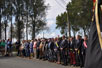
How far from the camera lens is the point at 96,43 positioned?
1.44 metres

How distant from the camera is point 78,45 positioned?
10711 millimetres

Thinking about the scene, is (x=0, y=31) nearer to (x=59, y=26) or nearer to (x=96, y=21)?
(x=59, y=26)

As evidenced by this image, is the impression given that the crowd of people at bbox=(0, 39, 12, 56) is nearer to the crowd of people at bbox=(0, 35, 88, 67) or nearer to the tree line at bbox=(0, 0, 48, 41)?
the crowd of people at bbox=(0, 35, 88, 67)

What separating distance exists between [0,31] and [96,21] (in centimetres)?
3659

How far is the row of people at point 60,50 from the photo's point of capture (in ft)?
Result: 35.1

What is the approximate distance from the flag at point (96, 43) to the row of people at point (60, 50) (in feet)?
29.1

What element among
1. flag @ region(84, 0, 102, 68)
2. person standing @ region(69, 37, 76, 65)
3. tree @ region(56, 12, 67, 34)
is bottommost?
person standing @ region(69, 37, 76, 65)

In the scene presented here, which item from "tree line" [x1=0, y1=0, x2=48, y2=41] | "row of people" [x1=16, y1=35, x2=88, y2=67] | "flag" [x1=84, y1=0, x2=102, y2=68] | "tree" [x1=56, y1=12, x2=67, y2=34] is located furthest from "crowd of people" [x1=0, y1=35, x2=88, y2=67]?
"tree" [x1=56, y1=12, x2=67, y2=34]

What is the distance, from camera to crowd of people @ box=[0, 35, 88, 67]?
422 inches

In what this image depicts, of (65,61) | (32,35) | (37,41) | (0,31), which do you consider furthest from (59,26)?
(65,61)

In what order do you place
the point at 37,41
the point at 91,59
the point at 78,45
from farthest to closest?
the point at 37,41
the point at 78,45
the point at 91,59

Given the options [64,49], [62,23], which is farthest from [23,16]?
[64,49]

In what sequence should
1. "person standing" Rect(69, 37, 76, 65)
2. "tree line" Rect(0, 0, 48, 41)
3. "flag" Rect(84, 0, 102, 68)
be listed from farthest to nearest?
1. "tree line" Rect(0, 0, 48, 41)
2. "person standing" Rect(69, 37, 76, 65)
3. "flag" Rect(84, 0, 102, 68)

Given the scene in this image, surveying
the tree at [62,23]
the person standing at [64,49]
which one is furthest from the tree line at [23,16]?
the person standing at [64,49]
